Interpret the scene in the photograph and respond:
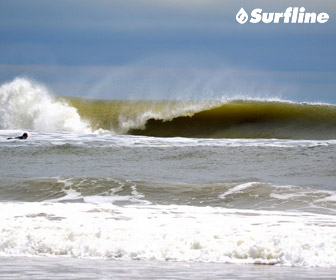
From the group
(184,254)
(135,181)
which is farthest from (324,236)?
(135,181)

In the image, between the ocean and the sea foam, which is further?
the sea foam

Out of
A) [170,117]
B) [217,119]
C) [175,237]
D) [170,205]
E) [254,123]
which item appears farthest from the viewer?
[217,119]

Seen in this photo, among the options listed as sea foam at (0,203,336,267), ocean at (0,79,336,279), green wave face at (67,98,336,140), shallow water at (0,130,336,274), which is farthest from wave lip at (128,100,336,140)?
sea foam at (0,203,336,267)

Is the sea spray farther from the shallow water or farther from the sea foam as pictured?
the sea foam

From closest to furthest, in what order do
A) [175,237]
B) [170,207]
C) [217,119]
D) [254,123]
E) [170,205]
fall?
1. [175,237]
2. [170,207]
3. [170,205]
4. [254,123]
5. [217,119]

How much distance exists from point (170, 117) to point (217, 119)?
73.6 inches

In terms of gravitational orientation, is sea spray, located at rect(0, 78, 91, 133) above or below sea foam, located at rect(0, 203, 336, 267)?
above

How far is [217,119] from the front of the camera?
87.9 feet

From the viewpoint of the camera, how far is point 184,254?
266 inches

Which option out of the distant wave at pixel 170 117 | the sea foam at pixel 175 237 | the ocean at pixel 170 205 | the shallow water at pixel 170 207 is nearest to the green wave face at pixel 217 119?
the distant wave at pixel 170 117

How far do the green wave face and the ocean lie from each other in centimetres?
15

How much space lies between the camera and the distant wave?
82.3ft

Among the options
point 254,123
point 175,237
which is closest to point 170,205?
point 175,237

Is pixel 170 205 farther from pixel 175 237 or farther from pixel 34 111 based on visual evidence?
pixel 34 111
